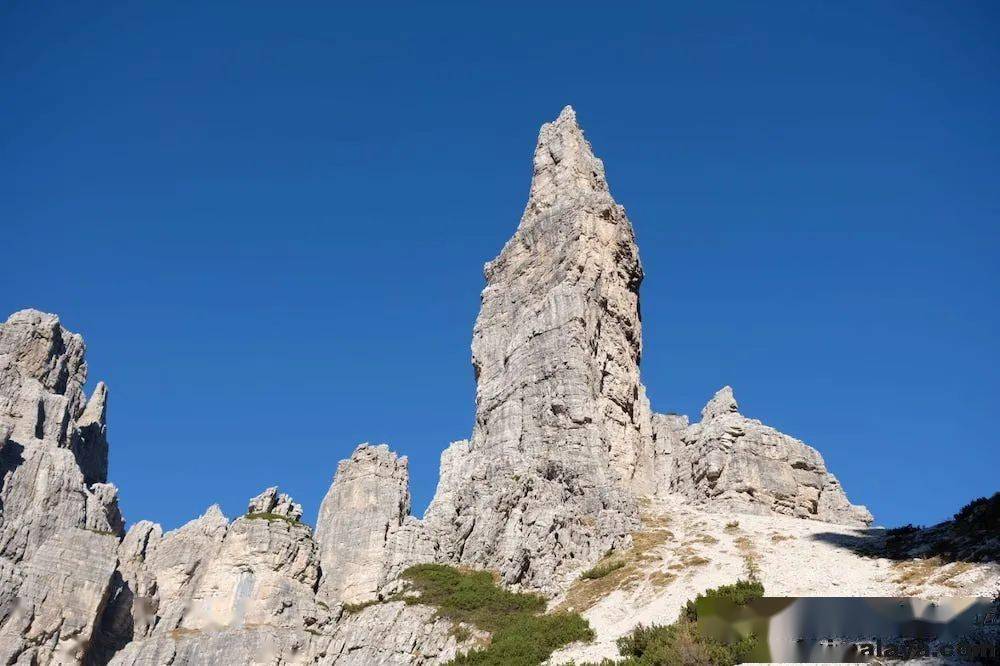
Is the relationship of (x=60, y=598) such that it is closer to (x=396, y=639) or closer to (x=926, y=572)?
(x=396, y=639)

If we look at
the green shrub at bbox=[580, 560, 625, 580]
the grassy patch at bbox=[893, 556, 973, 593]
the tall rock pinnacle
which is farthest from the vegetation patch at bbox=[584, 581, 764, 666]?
the tall rock pinnacle

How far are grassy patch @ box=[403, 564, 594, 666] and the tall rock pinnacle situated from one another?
178 centimetres

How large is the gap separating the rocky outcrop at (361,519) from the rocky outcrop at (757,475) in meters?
22.6

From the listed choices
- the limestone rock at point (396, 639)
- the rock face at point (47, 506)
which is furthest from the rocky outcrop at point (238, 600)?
the limestone rock at point (396, 639)

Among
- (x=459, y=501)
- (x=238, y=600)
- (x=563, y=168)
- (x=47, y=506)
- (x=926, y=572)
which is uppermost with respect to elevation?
(x=563, y=168)

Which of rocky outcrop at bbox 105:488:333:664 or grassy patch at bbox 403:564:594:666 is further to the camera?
rocky outcrop at bbox 105:488:333:664

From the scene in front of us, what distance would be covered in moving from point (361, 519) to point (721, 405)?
3307 centimetres

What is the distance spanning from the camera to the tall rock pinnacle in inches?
2219

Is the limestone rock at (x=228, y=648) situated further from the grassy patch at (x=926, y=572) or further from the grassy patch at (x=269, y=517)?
the grassy patch at (x=926, y=572)

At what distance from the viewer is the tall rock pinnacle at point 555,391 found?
5638 centimetres

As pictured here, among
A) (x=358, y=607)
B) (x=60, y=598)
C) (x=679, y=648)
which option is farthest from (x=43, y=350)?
(x=679, y=648)

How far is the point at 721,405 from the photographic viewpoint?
2980 inches

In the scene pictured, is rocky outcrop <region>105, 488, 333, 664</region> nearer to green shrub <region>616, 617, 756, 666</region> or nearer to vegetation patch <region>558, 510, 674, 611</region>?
vegetation patch <region>558, 510, 674, 611</region>

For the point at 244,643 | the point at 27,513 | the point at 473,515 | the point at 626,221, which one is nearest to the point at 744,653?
the point at 473,515
